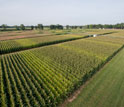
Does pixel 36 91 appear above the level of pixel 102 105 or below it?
above

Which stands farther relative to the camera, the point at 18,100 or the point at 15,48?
the point at 15,48

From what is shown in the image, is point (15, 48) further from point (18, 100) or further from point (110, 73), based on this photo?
point (110, 73)

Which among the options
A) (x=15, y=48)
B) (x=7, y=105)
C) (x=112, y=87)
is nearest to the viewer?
(x=7, y=105)

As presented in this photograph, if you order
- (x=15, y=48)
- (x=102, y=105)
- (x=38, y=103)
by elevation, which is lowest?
(x=102, y=105)

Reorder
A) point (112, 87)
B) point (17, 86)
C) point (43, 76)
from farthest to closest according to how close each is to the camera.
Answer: point (43, 76), point (112, 87), point (17, 86)

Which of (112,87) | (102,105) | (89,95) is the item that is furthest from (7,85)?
(112,87)

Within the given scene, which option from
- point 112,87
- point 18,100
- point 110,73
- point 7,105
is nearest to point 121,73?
point 110,73

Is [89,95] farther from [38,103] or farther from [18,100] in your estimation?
[18,100]
